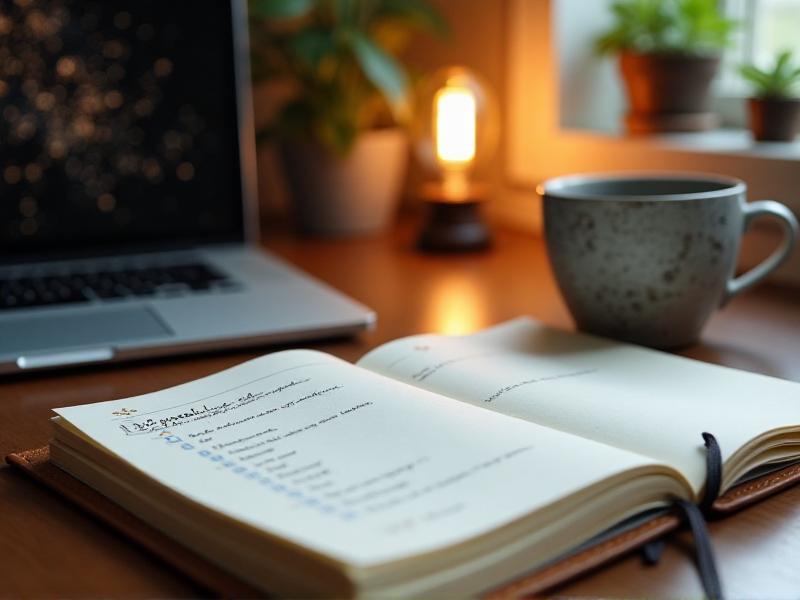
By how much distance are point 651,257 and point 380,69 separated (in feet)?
1.86

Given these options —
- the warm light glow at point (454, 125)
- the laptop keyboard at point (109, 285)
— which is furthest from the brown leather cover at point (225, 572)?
the warm light glow at point (454, 125)

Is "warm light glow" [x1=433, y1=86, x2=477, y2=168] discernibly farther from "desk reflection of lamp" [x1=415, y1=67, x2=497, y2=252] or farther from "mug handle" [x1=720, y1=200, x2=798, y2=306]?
"mug handle" [x1=720, y1=200, x2=798, y2=306]

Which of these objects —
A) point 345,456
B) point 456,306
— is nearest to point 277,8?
point 456,306

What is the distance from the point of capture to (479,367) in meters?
0.60

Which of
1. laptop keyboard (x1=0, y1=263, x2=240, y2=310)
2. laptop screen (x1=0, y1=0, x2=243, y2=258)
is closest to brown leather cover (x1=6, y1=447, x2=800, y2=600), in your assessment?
laptop keyboard (x1=0, y1=263, x2=240, y2=310)

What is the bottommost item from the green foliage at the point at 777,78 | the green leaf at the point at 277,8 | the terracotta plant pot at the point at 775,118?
the terracotta plant pot at the point at 775,118

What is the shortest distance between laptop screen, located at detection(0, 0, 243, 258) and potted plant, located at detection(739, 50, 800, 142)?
543mm

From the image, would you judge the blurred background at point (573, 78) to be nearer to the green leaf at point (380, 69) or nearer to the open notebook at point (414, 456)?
the green leaf at point (380, 69)

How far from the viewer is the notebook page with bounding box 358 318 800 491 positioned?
0.48 meters

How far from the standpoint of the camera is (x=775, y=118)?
0.97 m

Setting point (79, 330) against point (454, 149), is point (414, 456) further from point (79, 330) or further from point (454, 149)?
point (454, 149)

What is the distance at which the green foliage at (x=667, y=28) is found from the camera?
108 centimetres

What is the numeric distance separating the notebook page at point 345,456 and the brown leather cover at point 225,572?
0.03 m

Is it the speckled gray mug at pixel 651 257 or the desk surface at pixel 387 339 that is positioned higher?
the speckled gray mug at pixel 651 257
